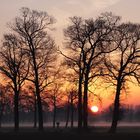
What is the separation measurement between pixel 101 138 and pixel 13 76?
22.0 metres

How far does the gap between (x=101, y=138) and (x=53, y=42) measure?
19118 mm

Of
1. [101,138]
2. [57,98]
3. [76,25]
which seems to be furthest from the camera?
[57,98]

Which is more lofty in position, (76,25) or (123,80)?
(76,25)

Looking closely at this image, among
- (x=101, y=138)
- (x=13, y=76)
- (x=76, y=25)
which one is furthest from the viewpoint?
(x=13, y=76)

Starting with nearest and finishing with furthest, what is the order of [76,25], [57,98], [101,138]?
[101,138] → [76,25] → [57,98]

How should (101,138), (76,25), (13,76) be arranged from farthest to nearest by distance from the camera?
1. (13,76)
2. (76,25)
3. (101,138)

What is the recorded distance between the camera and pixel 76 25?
5850 centimetres

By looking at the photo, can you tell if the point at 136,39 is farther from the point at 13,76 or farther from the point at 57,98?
the point at 57,98

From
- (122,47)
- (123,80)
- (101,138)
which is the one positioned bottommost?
(101,138)

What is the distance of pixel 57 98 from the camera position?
354 ft

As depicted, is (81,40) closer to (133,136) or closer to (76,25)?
(76,25)

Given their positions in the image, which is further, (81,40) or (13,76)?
(13,76)

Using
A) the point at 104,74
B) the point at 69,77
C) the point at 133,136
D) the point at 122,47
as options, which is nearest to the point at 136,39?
the point at 122,47

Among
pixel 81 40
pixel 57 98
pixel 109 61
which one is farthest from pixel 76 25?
pixel 57 98
